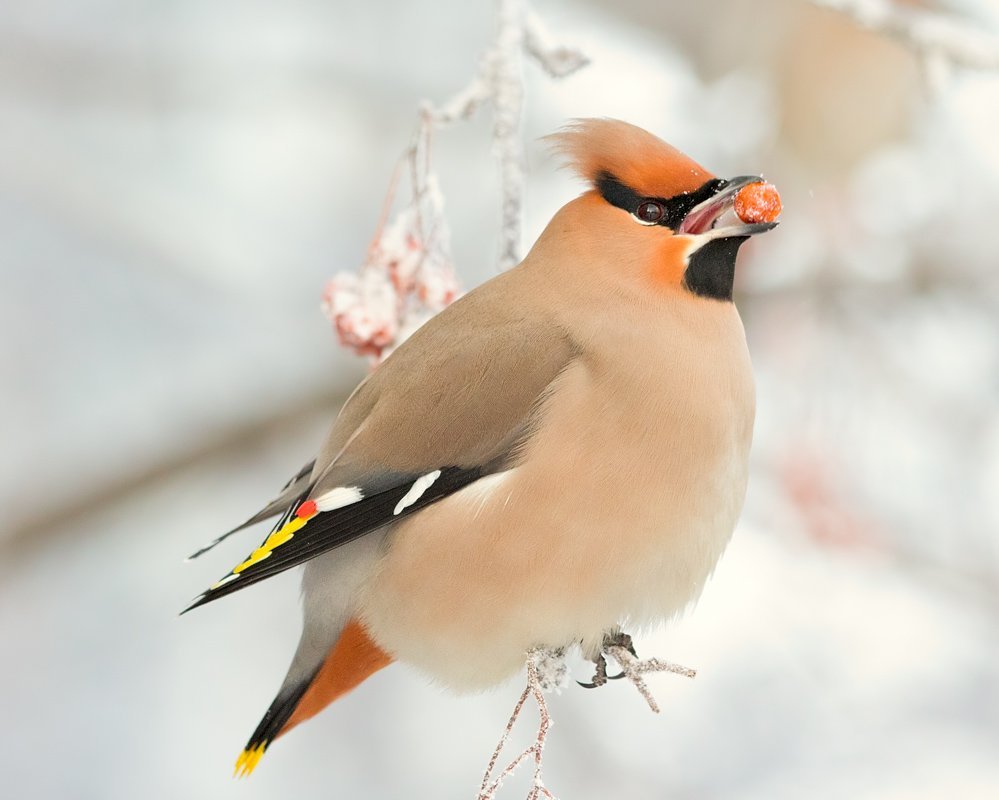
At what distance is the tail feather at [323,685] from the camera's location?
2.55 metres

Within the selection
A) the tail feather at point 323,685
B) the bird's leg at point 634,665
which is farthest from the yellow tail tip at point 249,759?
the bird's leg at point 634,665

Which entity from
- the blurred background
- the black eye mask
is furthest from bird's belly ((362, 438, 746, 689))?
the blurred background

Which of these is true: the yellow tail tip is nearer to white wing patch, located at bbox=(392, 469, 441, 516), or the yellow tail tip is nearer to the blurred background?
white wing patch, located at bbox=(392, 469, 441, 516)

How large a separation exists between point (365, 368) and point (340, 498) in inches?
87.5

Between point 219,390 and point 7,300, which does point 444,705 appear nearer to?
point 219,390

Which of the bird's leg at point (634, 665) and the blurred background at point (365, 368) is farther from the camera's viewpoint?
the blurred background at point (365, 368)

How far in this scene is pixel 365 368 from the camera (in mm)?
4664

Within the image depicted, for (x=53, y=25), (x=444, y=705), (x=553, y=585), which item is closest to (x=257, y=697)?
(x=444, y=705)

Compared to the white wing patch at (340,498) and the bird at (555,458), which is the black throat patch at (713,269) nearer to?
the bird at (555,458)

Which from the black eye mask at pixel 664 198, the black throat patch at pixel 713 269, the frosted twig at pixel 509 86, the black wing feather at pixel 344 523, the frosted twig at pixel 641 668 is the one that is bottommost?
the frosted twig at pixel 641 668

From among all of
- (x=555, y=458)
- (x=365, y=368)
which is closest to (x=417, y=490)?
(x=555, y=458)

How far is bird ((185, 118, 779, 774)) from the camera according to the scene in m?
2.36

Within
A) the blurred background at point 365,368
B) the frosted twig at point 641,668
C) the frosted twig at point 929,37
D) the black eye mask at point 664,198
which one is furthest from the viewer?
the blurred background at point 365,368

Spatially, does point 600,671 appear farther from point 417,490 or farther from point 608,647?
point 417,490
